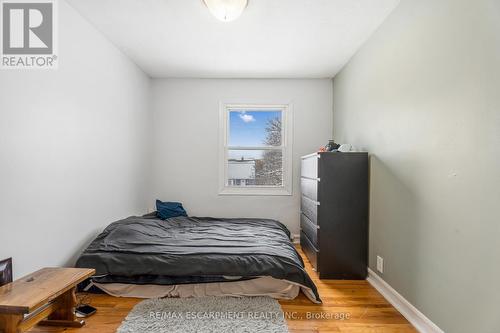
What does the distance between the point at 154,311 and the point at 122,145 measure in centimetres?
195

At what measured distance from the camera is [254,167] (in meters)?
4.22

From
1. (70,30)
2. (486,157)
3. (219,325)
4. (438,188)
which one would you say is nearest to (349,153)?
(438,188)

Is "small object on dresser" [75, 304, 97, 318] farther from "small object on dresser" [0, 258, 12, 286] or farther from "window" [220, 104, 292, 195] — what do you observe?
"window" [220, 104, 292, 195]

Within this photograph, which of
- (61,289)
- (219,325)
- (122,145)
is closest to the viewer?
(61,289)

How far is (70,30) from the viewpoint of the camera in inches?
91.8

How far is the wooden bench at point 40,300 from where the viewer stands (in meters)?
1.47

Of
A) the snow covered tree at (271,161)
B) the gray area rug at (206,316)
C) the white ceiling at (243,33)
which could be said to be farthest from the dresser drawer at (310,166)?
the gray area rug at (206,316)

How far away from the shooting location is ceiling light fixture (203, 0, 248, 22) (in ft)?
6.86

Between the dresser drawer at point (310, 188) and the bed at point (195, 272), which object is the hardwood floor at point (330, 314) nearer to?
the bed at point (195, 272)

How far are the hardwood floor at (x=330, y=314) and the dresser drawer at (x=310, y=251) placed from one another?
0.34 metres

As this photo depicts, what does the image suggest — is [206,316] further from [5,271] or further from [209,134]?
[209,134]

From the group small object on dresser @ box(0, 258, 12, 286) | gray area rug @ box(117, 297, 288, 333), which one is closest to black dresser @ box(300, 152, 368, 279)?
gray area rug @ box(117, 297, 288, 333)

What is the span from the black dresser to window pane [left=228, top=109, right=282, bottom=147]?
1.54m

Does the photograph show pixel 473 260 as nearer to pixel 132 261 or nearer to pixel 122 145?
pixel 132 261
